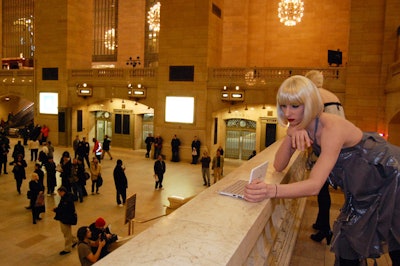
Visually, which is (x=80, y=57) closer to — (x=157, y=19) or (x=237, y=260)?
(x=157, y=19)

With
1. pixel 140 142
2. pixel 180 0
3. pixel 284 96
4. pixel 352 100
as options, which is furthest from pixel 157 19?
pixel 284 96

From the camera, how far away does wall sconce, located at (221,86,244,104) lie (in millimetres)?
17703

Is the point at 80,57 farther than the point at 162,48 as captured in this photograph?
Yes

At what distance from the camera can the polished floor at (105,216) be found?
155 inches

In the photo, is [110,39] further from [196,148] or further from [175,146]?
[196,148]

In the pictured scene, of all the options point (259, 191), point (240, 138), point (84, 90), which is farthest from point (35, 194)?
point (84, 90)

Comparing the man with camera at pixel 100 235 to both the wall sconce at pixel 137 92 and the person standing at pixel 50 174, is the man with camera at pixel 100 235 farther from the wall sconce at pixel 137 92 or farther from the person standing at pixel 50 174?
the wall sconce at pixel 137 92

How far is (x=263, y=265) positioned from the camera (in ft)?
6.73

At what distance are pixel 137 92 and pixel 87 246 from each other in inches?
605

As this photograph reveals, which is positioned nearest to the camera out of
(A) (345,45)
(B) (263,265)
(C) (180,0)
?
(B) (263,265)

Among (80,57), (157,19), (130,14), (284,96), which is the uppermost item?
(130,14)

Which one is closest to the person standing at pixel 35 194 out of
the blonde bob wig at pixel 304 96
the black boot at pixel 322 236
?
the black boot at pixel 322 236

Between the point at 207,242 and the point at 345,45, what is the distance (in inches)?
947

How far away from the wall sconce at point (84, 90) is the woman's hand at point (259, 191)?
21326 millimetres
